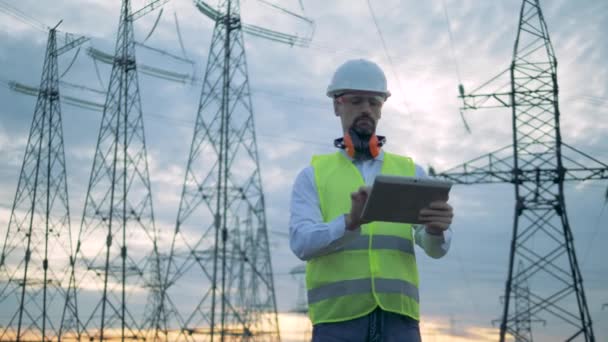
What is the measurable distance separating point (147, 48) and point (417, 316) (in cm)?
3630

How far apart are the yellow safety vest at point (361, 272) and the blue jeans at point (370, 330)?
30 mm

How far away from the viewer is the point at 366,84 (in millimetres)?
3475

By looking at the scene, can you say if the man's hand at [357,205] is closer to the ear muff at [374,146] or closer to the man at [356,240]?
the man at [356,240]

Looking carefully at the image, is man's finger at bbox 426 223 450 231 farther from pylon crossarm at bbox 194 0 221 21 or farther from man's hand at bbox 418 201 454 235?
pylon crossarm at bbox 194 0 221 21

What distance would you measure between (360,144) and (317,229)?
22.0 inches

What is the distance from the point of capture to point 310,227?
3.20 meters

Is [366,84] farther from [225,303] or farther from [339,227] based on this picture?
[225,303]

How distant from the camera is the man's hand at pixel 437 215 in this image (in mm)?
3002

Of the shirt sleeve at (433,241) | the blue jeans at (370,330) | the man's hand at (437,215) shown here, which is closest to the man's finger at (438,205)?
the man's hand at (437,215)

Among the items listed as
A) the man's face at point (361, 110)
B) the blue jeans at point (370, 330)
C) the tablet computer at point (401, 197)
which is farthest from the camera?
the man's face at point (361, 110)

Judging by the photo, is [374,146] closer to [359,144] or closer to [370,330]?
[359,144]

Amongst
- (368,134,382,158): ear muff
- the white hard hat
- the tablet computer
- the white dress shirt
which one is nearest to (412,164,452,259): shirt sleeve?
the white dress shirt

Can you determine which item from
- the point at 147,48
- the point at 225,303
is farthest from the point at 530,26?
the point at 147,48

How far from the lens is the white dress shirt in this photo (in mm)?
3107
